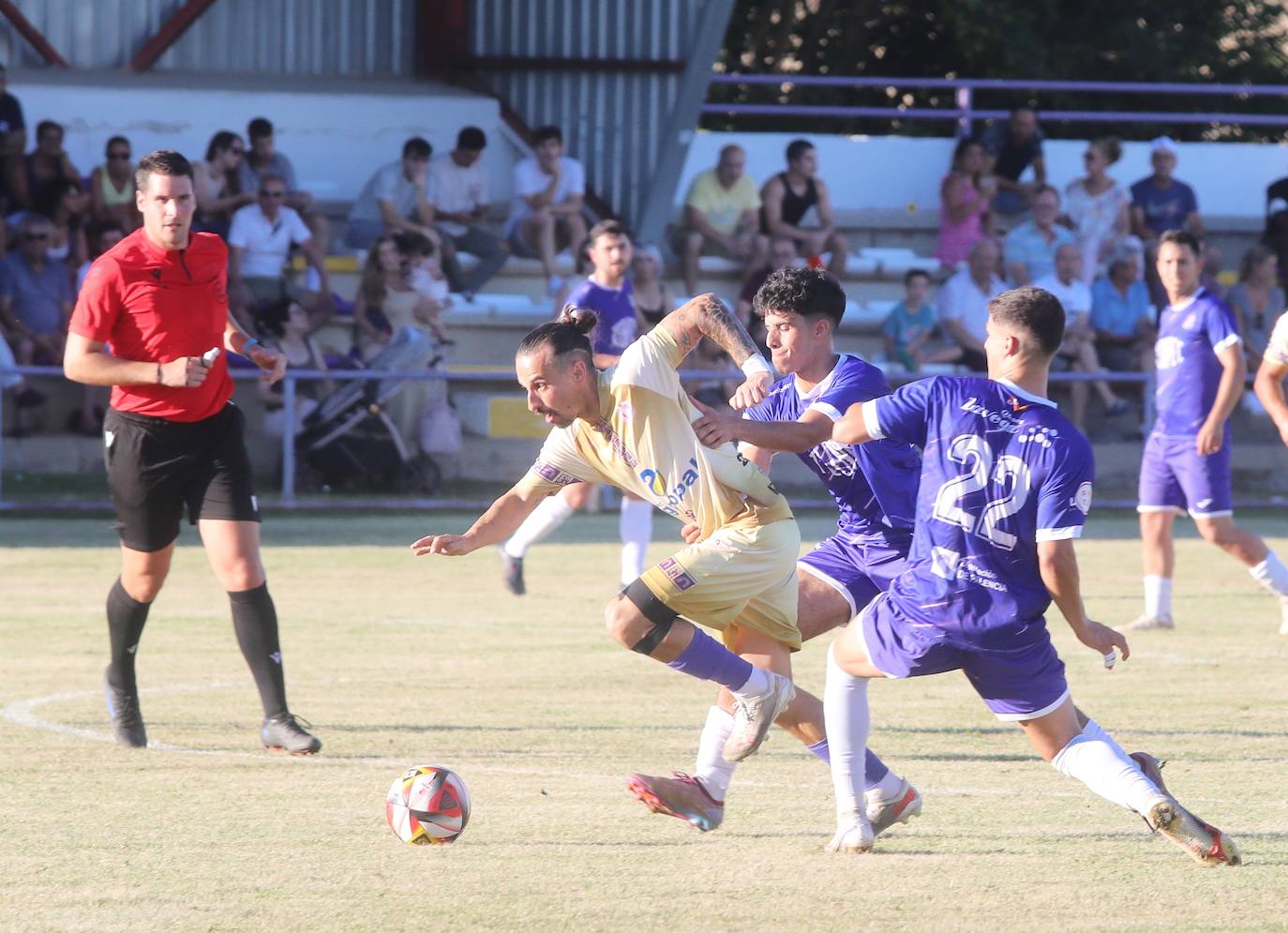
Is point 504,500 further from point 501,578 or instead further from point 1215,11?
point 1215,11

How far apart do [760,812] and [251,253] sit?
1213 cm

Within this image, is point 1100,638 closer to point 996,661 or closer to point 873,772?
point 996,661

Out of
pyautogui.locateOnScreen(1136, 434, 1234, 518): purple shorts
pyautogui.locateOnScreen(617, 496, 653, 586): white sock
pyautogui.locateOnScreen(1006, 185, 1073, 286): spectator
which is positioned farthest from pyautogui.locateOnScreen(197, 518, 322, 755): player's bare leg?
pyautogui.locateOnScreen(1006, 185, 1073, 286): spectator

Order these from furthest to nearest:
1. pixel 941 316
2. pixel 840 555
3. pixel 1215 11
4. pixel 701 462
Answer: pixel 1215 11, pixel 941 316, pixel 840 555, pixel 701 462

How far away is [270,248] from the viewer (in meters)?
17.4

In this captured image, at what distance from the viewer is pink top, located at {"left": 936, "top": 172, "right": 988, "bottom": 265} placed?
20.1 m

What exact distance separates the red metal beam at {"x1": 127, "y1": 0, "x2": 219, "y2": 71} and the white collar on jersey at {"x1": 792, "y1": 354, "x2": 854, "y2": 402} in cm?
1620

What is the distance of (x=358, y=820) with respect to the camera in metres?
6.10

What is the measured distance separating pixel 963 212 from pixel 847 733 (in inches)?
597

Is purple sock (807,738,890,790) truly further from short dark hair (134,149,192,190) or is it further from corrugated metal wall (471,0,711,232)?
corrugated metal wall (471,0,711,232)

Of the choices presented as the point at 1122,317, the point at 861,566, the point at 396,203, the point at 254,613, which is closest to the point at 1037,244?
the point at 1122,317

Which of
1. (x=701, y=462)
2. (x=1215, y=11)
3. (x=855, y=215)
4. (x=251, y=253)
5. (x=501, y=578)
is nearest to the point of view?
(x=701, y=462)

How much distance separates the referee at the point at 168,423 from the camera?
7137 millimetres

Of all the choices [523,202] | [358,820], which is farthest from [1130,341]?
[358,820]
